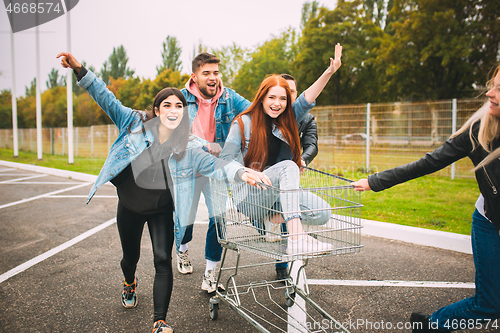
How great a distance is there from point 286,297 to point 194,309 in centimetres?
83

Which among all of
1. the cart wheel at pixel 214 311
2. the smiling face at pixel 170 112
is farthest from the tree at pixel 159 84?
the cart wheel at pixel 214 311

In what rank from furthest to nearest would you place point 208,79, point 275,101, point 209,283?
point 208,79 → point 209,283 → point 275,101

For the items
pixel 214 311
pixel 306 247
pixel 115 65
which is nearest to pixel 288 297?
pixel 214 311

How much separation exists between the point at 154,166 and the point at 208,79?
3.82ft

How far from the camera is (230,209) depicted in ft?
8.67

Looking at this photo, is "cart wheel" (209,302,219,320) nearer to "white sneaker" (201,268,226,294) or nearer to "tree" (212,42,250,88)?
"white sneaker" (201,268,226,294)

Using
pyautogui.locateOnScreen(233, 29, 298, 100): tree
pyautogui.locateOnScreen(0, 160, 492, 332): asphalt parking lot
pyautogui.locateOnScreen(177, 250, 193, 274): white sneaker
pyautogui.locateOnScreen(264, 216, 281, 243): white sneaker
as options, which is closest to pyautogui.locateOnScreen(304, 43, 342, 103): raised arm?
pyautogui.locateOnScreen(264, 216, 281, 243): white sneaker

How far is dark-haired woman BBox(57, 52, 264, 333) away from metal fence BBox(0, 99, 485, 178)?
846 centimetres

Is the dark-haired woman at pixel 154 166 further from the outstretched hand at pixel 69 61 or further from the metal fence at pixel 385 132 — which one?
the metal fence at pixel 385 132

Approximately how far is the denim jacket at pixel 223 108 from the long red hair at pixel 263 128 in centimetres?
61

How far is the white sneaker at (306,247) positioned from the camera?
2293mm

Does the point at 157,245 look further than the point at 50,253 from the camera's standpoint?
No

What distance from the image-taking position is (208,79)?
354cm

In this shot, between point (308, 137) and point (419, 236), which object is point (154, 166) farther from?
point (419, 236)
